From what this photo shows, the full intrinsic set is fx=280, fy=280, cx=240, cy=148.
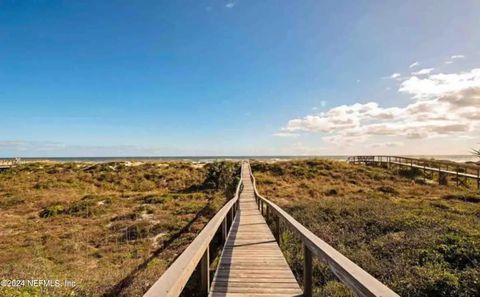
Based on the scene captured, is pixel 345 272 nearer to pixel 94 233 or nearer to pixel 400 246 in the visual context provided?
pixel 400 246

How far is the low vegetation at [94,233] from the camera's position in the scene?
659 cm

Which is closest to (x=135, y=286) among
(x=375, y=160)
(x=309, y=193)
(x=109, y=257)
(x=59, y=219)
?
(x=109, y=257)

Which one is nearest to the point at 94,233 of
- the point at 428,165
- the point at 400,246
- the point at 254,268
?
the point at 254,268

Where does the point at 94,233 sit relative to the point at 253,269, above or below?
below

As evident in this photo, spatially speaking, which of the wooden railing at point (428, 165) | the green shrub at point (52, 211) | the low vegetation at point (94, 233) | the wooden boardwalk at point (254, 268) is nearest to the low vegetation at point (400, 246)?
the wooden boardwalk at point (254, 268)

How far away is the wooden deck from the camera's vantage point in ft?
13.5

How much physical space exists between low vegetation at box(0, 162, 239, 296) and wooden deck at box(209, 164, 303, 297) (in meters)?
2.01

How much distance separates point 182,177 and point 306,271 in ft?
89.9

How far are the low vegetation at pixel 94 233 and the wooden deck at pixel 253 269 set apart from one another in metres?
2.01

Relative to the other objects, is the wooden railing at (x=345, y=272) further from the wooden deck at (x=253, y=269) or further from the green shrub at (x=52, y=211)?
the green shrub at (x=52, y=211)

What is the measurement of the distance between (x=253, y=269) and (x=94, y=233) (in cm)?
928

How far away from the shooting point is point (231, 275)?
4793 millimetres

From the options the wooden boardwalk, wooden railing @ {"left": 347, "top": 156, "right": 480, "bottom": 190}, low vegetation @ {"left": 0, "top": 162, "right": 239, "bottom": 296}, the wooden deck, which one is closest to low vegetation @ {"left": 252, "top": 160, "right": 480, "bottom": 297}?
the wooden deck

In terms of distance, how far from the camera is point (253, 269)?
5.07 meters
